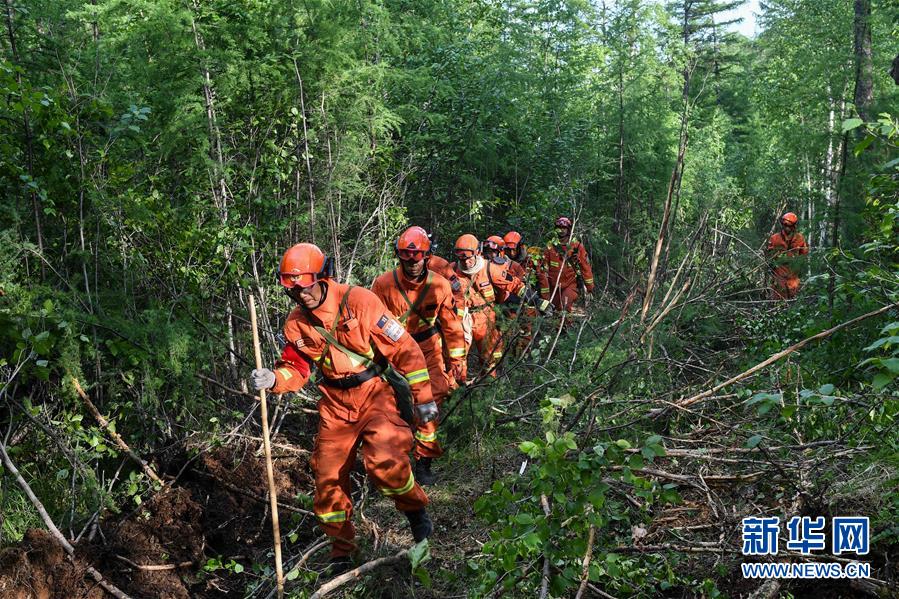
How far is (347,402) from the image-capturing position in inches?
207

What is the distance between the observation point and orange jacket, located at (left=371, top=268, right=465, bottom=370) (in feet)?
23.8

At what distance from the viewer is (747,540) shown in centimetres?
392

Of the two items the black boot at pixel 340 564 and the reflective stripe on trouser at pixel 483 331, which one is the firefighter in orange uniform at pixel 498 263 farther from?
the black boot at pixel 340 564

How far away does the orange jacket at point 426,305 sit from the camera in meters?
7.25

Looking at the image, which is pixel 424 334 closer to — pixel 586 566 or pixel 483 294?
pixel 483 294

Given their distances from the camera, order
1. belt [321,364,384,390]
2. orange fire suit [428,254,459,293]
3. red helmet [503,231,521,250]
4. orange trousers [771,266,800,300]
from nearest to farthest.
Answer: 1. belt [321,364,384,390]
2. orange fire suit [428,254,459,293]
3. orange trousers [771,266,800,300]
4. red helmet [503,231,521,250]

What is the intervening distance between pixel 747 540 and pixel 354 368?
271 cm

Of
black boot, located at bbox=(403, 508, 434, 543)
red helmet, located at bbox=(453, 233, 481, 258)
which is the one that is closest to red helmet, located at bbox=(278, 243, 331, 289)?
black boot, located at bbox=(403, 508, 434, 543)

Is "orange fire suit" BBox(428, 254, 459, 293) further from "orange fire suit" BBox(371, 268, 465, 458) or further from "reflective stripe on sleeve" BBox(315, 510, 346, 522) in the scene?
"reflective stripe on sleeve" BBox(315, 510, 346, 522)

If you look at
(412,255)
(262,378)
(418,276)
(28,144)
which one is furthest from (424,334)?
(28,144)

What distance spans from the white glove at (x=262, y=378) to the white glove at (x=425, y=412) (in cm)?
122

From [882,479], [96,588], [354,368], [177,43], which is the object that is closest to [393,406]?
[354,368]

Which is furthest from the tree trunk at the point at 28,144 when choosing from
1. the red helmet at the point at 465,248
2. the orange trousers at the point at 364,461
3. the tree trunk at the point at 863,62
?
the tree trunk at the point at 863,62

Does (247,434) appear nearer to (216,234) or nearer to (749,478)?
(216,234)
